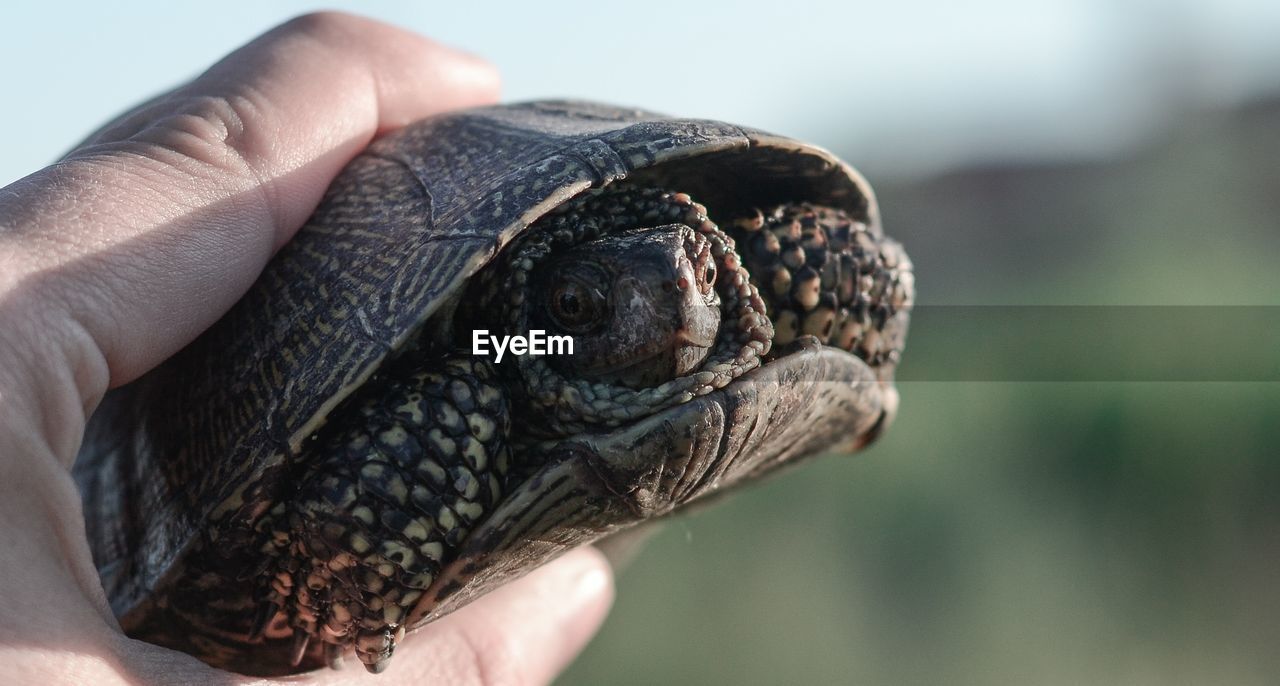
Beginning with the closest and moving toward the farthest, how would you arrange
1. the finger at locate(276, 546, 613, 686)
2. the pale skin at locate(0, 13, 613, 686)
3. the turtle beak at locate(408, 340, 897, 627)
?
the pale skin at locate(0, 13, 613, 686) → the turtle beak at locate(408, 340, 897, 627) → the finger at locate(276, 546, 613, 686)

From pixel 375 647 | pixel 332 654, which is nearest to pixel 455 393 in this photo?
pixel 375 647

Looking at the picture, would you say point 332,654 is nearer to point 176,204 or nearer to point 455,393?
point 455,393

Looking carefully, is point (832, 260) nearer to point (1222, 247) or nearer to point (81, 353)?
point (81, 353)

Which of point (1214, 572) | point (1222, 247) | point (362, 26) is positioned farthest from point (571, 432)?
point (1222, 247)

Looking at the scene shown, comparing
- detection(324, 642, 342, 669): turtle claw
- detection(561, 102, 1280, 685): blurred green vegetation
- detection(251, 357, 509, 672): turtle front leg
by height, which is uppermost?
detection(251, 357, 509, 672): turtle front leg

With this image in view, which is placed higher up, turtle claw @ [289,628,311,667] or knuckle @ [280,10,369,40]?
knuckle @ [280,10,369,40]

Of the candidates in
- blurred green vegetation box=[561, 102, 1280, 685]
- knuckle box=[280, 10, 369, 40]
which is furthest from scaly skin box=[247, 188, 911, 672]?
blurred green vegetation box=[561, 102, 1280, 685]

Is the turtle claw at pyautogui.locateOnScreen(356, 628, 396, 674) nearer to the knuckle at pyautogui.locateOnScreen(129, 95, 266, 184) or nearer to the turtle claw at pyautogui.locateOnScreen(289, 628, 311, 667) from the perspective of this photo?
the turtle claw at pyautogui.locateOnScreen(289, 628, 311, 667)
